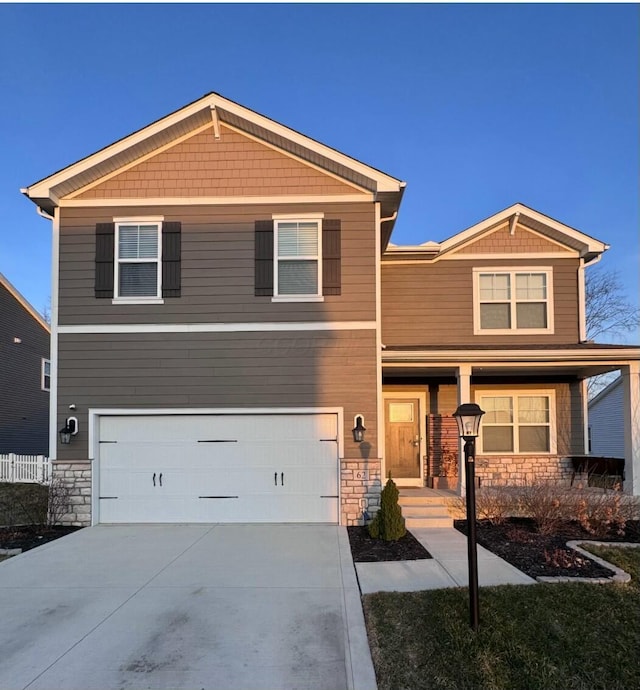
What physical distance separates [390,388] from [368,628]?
7555mm

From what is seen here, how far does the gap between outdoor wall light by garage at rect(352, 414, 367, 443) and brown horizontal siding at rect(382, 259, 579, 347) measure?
296 cm

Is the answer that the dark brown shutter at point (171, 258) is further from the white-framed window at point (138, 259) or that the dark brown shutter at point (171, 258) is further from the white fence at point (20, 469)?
the white fence at point (20, 469)

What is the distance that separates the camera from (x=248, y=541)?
8156 mm

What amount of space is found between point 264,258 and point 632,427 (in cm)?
747

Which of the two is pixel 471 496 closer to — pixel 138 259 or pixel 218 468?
pixel 218 468

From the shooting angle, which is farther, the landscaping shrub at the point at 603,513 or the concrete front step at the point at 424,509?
the concrete front step at the point at 424,509

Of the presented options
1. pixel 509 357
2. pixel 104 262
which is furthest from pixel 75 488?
pixel 509 357

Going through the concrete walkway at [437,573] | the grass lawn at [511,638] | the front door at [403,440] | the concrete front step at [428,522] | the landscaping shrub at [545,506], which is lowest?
the concrete front step at [428,522]

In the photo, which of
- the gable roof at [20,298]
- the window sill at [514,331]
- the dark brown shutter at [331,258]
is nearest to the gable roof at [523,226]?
the window sill at [514,331]

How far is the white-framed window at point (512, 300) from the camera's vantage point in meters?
11.8

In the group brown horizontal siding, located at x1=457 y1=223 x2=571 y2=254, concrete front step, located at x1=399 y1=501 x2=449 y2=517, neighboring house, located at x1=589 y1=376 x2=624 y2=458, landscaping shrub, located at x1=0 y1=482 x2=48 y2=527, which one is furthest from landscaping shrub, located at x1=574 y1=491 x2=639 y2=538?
neighboring house, located at x1=589 y1=376 x2=624 y2=458

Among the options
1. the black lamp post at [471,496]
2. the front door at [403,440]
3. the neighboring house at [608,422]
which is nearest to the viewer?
the black lamp post at [471,496]

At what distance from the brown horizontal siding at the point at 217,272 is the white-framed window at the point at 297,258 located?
0.18 meters

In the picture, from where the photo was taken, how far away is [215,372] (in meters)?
9.60
